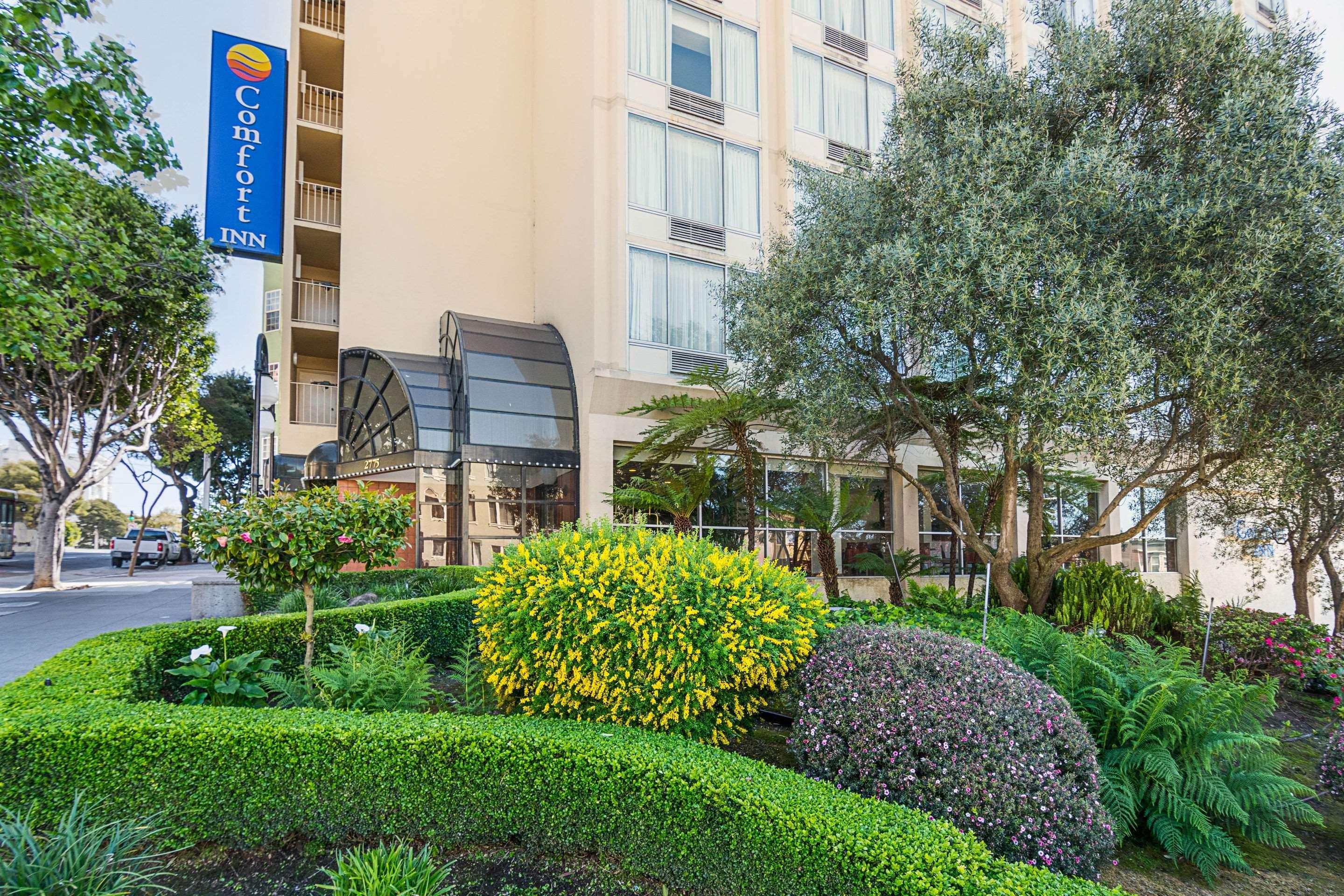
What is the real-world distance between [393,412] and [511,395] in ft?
8.11

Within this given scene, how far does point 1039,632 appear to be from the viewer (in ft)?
19.6

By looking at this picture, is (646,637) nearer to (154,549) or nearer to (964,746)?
(964,746)

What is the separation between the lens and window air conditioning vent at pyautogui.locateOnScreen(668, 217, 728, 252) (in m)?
16.2

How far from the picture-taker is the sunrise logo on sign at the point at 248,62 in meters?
17.5

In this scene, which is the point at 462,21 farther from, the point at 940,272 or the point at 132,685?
the point at 132,685

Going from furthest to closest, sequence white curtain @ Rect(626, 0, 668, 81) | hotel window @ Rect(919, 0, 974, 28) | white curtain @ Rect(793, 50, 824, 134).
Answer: hotel window @ Rect(919, 0, 974, 28), white curtain @ Rect(793, 50, 824, 134), white curtain @ Rect(626, 0, 668, 81)

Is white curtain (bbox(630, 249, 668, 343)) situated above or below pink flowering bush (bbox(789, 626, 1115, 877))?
above

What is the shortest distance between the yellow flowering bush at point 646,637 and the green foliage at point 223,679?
209 cm

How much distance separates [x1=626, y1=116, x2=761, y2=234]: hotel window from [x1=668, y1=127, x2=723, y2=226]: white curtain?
10mm

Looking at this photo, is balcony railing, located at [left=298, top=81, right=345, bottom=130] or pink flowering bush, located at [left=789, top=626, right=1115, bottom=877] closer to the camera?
pink flowering bush, located at [left=789, top=626, right=1115, bottom=877]

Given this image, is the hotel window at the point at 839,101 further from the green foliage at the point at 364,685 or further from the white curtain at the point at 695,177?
the green foliage at the point at 364,685

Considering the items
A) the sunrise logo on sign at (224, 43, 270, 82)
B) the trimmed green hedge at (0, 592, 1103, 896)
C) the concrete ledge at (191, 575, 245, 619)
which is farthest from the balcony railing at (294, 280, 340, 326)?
the trimmed green hedge at (0, 592, 1103, 896)

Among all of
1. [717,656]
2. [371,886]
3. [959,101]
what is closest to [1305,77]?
[959,101]

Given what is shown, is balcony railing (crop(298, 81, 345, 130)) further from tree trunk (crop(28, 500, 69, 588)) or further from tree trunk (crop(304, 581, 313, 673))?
tree trunk (crop(304, 581, 313, 673))
